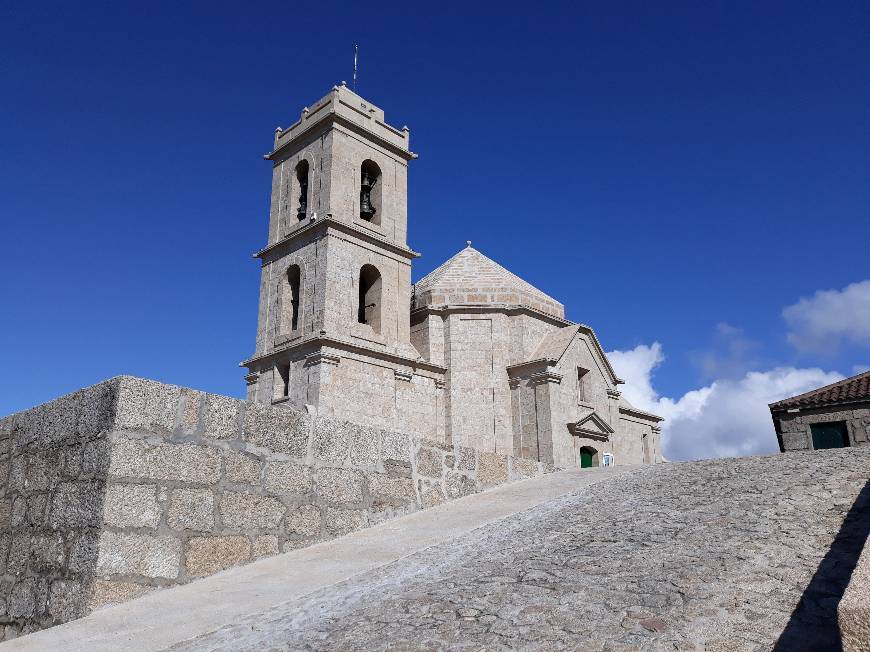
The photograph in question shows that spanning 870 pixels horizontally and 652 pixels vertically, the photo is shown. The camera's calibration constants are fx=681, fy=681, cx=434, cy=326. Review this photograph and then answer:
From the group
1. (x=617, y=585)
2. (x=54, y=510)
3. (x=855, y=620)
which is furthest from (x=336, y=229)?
(x=855, y=620)

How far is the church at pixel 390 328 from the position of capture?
69.2 ft

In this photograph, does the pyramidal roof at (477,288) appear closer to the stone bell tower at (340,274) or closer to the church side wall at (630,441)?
the stone bell tower at (340,274)

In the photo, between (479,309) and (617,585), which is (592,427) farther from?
(617,585)

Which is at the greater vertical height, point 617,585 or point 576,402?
point 576,402

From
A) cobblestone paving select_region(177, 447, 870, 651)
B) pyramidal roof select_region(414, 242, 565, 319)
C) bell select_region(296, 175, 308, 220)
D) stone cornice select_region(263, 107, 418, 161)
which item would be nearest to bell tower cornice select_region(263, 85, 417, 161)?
stone cornice select_region(263, 107, 418, 161)

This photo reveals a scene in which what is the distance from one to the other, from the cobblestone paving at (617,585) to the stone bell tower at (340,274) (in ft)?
49.0

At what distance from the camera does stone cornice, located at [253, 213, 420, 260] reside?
21625 millimetres

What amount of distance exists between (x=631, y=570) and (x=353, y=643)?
5.40 ft

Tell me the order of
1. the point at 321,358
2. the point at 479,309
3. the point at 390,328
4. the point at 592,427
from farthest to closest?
the point at 479,309, the point at 592,427, the point at 390,328, the point at 321,358

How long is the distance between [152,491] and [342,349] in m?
15.5

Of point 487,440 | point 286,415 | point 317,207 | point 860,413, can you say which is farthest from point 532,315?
point 286,415

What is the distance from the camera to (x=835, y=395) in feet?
61.5

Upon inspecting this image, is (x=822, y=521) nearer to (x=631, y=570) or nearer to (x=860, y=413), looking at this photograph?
(x=631, y=570)

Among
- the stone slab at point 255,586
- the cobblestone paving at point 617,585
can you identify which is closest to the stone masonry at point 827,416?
the cobblestone paving at point 617,585
